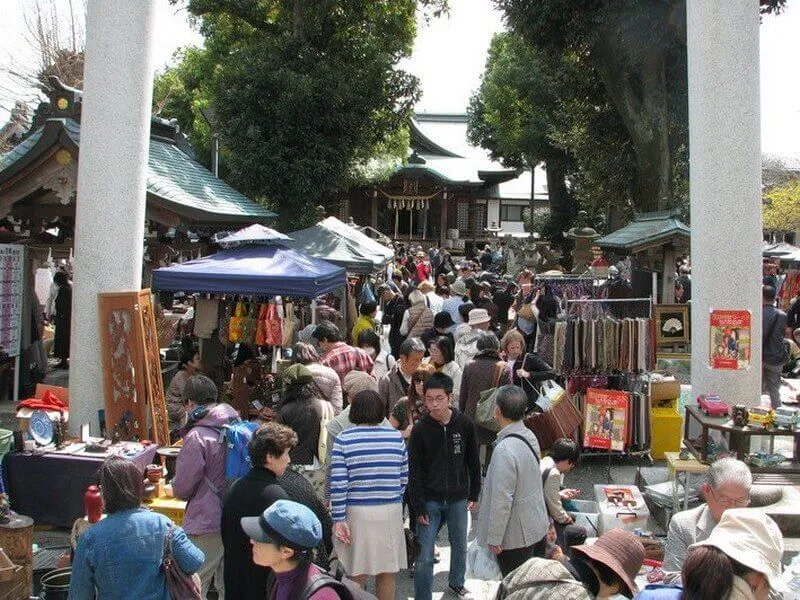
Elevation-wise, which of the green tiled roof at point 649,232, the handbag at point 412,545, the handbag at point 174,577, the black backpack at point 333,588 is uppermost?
the green tiled roof at point 649,232

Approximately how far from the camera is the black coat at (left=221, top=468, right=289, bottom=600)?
3.89 meters

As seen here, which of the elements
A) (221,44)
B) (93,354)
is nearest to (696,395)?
(93,354)

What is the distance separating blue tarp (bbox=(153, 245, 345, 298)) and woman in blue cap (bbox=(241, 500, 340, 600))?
496 centimetres

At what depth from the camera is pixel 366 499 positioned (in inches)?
186

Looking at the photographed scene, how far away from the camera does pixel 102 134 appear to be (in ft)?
23.4

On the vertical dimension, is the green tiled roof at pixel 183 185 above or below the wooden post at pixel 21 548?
above

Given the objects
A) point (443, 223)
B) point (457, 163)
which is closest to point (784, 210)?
point (443, 223)

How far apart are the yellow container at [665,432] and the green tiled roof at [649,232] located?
Answer: 4694 millimetres

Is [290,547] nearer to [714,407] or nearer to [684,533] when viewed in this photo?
[684,533]

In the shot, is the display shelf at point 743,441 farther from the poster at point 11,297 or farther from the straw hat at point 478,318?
the poster at point 11,297

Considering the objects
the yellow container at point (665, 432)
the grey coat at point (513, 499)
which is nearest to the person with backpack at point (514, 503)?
the grey coat at point (513, 499)

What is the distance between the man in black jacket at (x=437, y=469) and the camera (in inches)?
202

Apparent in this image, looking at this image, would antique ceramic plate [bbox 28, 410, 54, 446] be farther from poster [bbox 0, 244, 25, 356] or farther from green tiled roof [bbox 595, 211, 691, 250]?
green tiled roof [bbox 595, 211, 691, 250]

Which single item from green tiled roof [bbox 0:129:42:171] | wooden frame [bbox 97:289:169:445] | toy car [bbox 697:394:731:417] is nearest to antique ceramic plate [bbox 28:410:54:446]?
wooden frame [bbox 97:289:169:445]
